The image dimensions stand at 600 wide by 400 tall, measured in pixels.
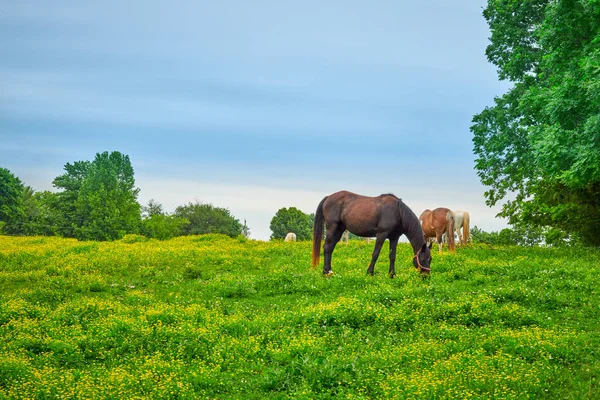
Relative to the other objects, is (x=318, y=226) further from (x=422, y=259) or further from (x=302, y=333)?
A: (x=302, y=333)

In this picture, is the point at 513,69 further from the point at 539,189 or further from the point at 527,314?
the point at 527,314

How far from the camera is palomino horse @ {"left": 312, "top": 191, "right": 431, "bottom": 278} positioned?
20172 millimetres

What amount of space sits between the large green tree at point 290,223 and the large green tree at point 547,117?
224 feet

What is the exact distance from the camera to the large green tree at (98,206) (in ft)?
268

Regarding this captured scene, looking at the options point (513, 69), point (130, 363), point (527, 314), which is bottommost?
point (130, 363)

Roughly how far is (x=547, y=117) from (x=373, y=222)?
14421 millimetres

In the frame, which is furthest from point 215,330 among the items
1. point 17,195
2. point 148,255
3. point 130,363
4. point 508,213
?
point 17,195

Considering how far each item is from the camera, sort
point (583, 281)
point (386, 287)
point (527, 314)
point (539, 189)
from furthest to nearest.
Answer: point (539, 189) < point (583, 281) < point (386, 287) < point (527, 314)

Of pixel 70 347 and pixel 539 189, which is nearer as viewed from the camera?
pixel 70 347

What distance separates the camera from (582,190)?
31703 mm

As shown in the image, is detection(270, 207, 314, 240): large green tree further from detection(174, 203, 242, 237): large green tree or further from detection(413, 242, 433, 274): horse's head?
detection(413, 242, 433, 274): horse's head

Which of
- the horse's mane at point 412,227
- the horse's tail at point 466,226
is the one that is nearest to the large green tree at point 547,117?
the horse's tail at point 466,226

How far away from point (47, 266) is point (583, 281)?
2197cm

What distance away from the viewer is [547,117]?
94.3 ft
